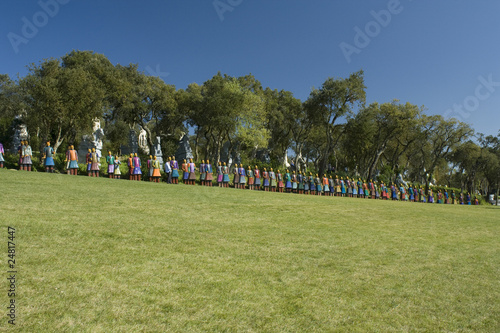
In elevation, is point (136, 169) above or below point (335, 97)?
below

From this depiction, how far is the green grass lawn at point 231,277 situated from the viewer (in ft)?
8.07

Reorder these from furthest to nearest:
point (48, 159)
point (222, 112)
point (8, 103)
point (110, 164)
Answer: point (8, 103), point (222, 112), point (110, 164), point (48, 159)

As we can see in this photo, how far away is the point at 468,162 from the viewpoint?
48.3 m

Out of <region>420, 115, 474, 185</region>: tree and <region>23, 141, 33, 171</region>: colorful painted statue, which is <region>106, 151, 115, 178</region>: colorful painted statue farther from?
<region>420, 115, 474, 185</region>: tree

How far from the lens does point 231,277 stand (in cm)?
329

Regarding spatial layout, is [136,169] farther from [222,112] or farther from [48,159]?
[222,112]

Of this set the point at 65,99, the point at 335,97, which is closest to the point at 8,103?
the point at 65,99

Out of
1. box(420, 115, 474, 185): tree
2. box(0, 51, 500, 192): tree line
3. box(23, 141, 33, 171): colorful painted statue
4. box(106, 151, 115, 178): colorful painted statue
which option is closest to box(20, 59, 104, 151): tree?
box(0, 51, 500, 192): tree line

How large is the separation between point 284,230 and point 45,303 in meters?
4.19

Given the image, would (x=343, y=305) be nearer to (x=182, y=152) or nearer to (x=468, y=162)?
(x=182, y=152)

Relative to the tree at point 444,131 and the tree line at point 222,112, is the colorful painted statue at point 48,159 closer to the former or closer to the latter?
the tree line at point 222,112

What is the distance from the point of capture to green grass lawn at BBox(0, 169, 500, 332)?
246cm

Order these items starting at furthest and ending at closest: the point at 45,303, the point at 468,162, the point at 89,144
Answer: the point at 468,162 < the point at 89,144 < the point at 45,303

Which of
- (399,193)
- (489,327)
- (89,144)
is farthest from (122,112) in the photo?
(489,327)
